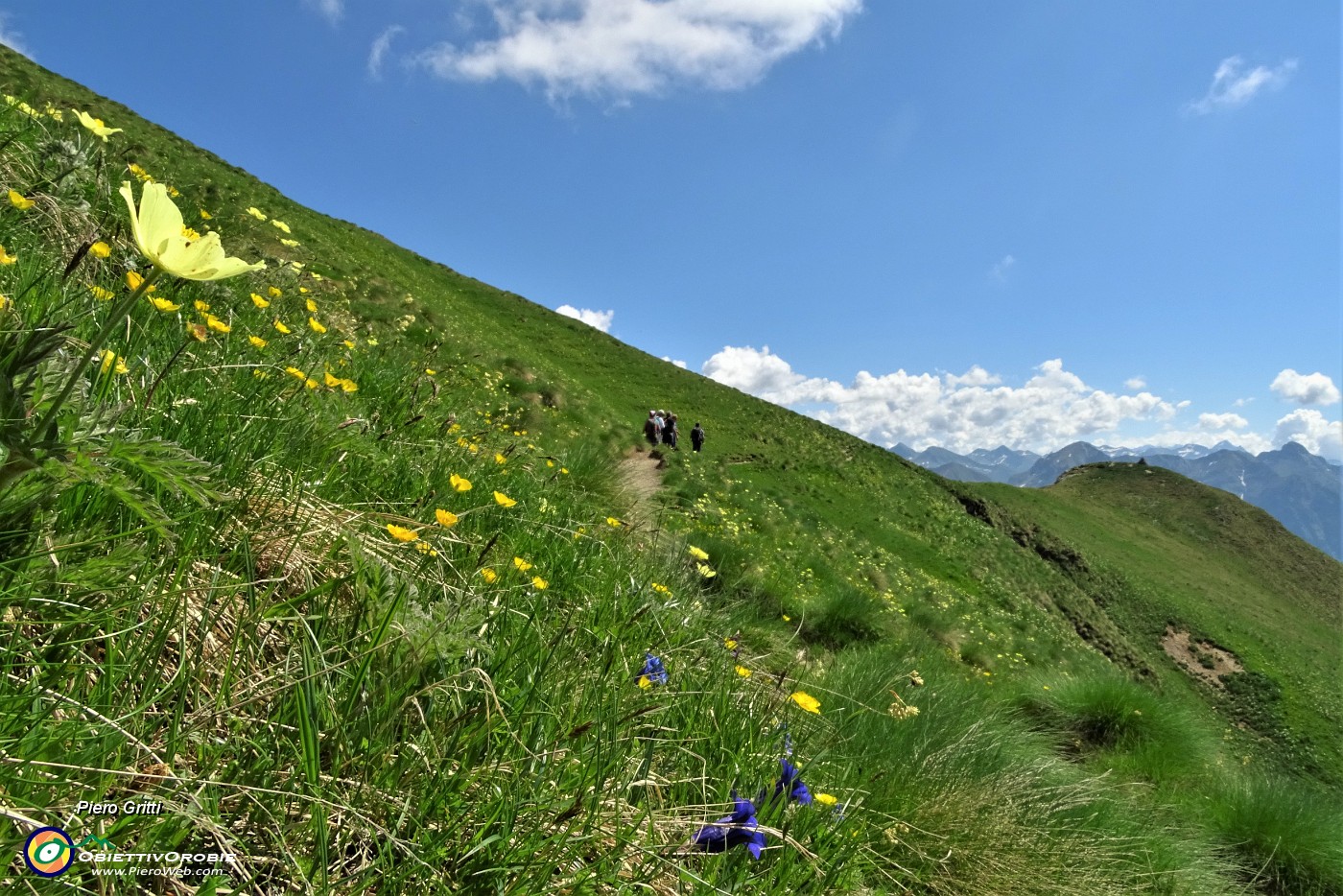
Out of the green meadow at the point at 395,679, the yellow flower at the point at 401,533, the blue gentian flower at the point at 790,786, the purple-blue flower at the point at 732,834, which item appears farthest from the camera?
the yellow flower at the point at 401,533

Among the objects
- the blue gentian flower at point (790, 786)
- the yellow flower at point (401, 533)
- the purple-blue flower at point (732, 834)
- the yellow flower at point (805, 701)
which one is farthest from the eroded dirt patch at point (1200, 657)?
the yellow flower at point (401, 533)

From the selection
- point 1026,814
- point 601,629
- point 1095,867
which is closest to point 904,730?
point 1026,814

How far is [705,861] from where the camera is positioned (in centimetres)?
164

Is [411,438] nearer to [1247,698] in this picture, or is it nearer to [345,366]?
[345,366]

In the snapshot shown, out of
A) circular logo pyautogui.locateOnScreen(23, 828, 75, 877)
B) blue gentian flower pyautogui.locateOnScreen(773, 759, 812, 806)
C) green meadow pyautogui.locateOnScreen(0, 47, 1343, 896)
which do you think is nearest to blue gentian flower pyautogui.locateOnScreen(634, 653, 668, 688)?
green meadow pyautogui.locateOnScreen(0, 47, 1343, 896)

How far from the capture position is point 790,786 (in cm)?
182

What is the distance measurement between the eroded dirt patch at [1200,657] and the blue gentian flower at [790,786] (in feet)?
121

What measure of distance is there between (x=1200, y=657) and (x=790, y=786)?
131ft

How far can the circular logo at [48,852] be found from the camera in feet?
3.09

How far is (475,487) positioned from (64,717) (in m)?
2.10

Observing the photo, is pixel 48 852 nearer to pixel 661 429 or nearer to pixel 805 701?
pixel 805 701

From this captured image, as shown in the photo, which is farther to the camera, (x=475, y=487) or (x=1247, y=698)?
(x=1247, y=698)

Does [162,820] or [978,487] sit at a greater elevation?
[978,487]

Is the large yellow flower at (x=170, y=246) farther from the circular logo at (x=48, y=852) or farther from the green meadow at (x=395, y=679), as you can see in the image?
the circular logo at (x=48, y=852)
